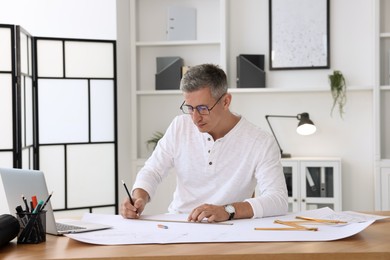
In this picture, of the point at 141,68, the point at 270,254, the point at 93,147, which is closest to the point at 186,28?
the point at 141,68

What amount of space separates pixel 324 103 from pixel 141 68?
1.64 m

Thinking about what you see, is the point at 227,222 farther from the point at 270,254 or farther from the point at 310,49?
the point at 310,49

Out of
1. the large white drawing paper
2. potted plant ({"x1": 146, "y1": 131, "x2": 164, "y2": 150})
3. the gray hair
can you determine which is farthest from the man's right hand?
potted plant ({"x1": 146, "y1": 131, "x2": 164, "y2": 150})

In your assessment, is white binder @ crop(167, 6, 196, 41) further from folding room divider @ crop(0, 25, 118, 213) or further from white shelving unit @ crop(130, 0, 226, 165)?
folding room divider @ crop(0, 25, 118, 213)

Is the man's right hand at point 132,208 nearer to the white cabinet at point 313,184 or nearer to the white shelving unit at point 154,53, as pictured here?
the white cabinet at point 313,184

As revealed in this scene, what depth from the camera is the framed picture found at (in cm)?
543

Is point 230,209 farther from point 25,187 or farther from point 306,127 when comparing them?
point 306,127

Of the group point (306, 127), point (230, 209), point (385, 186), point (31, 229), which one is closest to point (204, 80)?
point (230, 209)

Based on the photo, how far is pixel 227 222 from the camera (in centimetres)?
252

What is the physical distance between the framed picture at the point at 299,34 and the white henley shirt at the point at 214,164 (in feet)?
8.28

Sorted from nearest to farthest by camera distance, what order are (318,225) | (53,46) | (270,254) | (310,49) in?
1. (270,254)
2. (318,225)
3. (53,46)
4. (310,49)

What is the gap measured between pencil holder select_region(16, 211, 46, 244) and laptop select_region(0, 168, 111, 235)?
9 cm

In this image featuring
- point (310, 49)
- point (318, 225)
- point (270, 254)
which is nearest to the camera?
point (270, 254)

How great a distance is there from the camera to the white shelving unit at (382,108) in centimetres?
518
